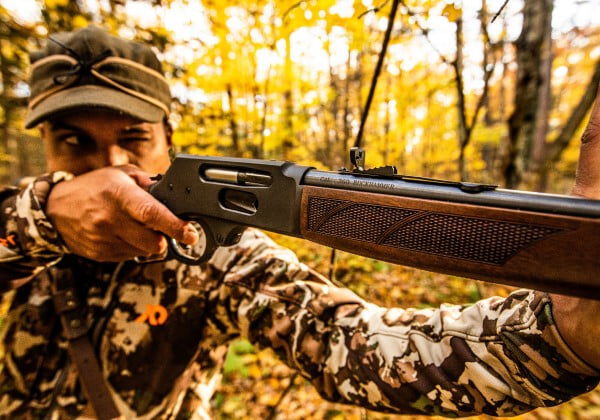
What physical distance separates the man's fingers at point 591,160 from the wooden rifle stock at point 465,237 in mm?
153

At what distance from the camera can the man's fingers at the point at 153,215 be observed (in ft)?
4.00

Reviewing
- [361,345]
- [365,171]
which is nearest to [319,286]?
[361,345]

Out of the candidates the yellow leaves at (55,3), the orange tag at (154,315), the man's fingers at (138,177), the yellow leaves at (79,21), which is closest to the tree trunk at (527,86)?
the man's fingers at (138,177)

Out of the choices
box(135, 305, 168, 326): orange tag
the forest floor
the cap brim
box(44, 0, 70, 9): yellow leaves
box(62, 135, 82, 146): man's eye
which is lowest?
the forest floor

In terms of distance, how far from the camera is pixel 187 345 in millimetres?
1637

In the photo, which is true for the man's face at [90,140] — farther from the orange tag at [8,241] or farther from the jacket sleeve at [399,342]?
the jacket sleeve at [399,342]

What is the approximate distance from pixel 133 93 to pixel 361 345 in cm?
182

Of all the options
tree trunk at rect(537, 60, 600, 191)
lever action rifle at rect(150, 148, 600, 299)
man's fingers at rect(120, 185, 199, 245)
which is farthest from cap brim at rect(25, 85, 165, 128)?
tree trunk at rect(537, 60, 600, 191)

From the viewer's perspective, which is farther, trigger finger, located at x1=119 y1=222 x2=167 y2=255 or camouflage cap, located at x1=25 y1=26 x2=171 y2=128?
camouflage cap, located at x1=25 y1=26 x2=171 y2=128

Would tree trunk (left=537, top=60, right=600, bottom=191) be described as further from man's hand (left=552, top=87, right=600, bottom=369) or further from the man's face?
the man's face

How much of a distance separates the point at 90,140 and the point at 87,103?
20 centimetres

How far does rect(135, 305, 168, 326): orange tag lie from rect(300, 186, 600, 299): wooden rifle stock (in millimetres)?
1162

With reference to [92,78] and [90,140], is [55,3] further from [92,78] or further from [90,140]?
[90,140]

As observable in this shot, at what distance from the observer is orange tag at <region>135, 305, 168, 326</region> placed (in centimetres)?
162
